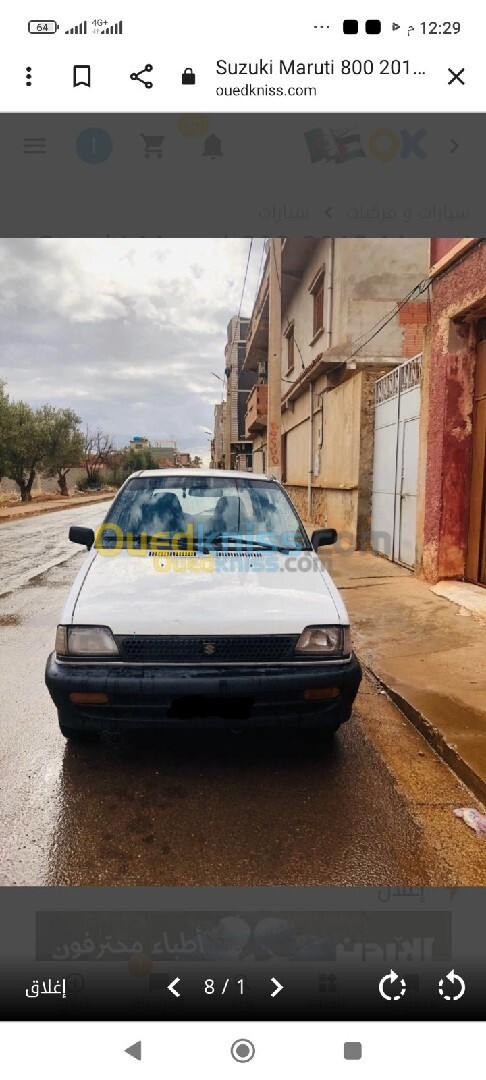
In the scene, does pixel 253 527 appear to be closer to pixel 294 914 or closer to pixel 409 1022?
pixel 294 914

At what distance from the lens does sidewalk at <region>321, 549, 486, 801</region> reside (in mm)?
3371

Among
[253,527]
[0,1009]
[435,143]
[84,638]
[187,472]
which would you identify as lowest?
[0,1009]

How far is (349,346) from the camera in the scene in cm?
1300

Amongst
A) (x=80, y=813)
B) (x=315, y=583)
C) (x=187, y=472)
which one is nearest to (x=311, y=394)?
(x=187, y=472)

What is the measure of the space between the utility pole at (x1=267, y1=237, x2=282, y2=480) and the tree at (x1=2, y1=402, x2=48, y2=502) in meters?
18.0

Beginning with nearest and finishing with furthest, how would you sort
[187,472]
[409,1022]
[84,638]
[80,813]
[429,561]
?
[409,1022]
[80,813]
[84,638]
[187,472]
[429,561]

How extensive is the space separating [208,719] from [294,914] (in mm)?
943

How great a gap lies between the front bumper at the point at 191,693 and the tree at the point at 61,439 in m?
33.1

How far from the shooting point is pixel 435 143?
261cm

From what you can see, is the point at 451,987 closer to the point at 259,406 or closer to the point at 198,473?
the point at 198,473

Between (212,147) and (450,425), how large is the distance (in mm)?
5271
